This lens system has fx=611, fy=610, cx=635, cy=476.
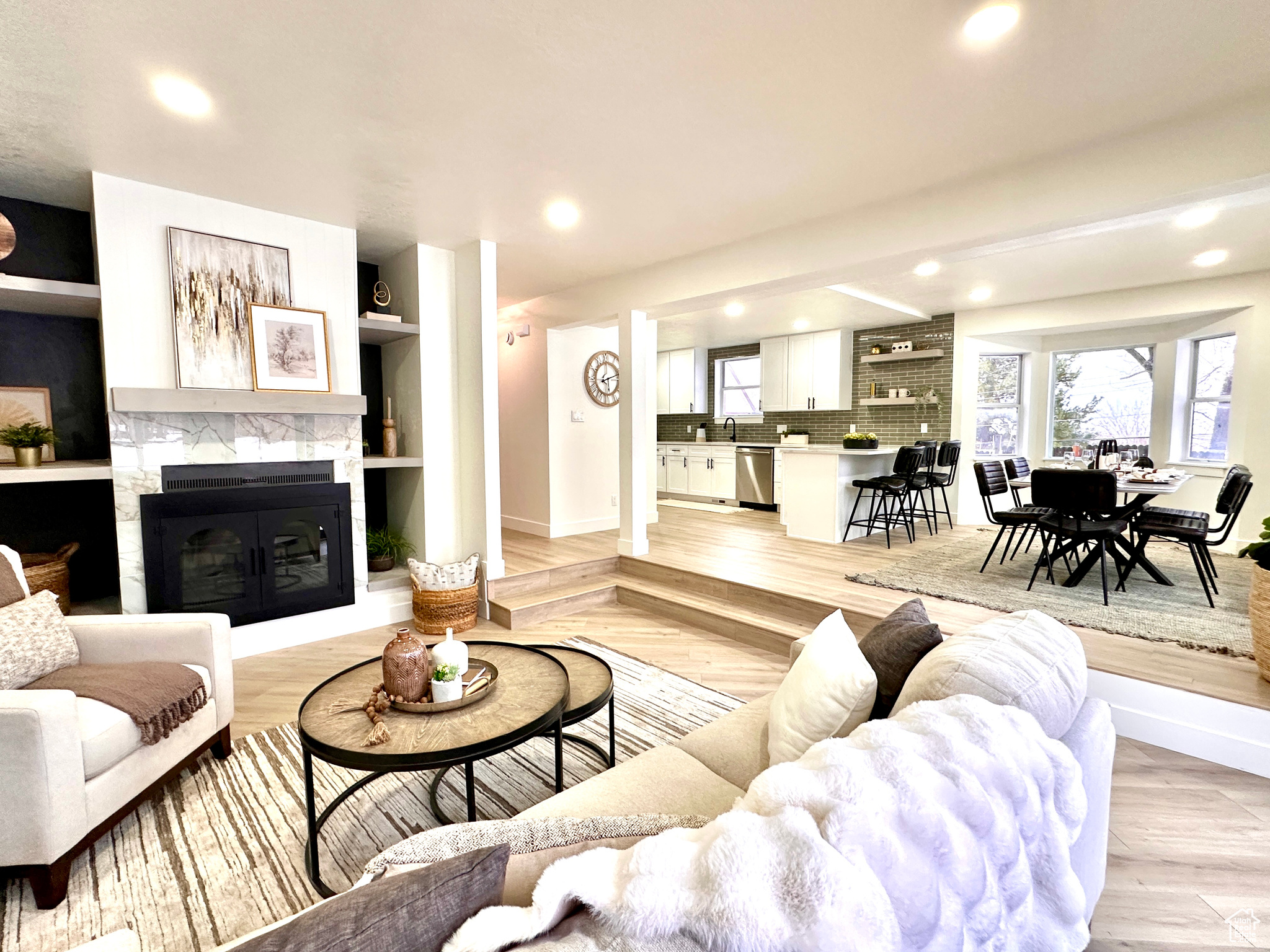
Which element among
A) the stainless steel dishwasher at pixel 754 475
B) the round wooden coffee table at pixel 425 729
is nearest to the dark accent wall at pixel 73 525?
the round wooden coffee table at pixel 425 729

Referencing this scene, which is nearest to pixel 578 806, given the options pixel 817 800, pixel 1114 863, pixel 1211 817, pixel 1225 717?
pixel 817 800

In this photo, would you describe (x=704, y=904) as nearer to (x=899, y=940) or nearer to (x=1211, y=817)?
(x=899, y=940)

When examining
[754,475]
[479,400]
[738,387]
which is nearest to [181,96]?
[479,400]

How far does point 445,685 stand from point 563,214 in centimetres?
279

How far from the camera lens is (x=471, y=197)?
11.2ft

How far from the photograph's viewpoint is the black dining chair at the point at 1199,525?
12.6 ft

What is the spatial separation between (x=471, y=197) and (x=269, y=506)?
222cm

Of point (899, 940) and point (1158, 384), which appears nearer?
point (899, 940)

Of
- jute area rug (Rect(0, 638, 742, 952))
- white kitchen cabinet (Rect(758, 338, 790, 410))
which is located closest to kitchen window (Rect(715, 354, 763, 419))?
white kitchen cabinet (Rect(758, 338, 790, 410))

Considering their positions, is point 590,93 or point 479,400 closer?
point 590,93

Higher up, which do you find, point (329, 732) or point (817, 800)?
point (817, 800)

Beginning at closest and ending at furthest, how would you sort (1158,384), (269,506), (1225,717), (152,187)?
(1225,717)
(152,187)
(269,506)
(1158,384)

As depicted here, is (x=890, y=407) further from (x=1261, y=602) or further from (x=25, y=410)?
(x=25, y=410)

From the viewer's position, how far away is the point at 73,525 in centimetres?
360
